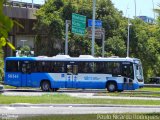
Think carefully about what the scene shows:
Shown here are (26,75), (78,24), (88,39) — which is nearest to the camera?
(26,75)

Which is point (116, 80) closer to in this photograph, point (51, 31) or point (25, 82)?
point (25, 82)

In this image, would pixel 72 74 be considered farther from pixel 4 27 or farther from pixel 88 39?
pixel 4 27

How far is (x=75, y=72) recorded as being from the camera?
37719 mm

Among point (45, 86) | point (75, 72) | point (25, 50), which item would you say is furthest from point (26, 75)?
point (25, 50)

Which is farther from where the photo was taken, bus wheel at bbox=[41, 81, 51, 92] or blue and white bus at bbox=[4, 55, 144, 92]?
bus wheel at bbox=[41, 81, 51, 92]

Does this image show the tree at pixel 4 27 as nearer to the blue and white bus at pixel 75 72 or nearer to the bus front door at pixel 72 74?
the blue and white bus at pixel 75 72

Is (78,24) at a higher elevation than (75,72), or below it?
higher

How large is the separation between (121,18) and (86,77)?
29209mm

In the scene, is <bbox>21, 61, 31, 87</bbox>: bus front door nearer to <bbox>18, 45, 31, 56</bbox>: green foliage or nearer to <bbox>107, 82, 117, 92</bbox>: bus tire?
<bbox>107, 82, 117, 92</bbox>: bus tire

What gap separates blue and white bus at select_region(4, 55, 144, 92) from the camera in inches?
→ 1447

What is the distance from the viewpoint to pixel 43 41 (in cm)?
5966

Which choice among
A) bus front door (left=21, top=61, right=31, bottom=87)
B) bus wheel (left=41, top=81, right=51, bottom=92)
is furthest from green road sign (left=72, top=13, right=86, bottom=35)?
bus wheel (left=41, top=81, right=51, bottom=92)

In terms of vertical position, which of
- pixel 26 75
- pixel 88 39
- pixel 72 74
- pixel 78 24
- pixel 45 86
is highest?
pixel 78 24

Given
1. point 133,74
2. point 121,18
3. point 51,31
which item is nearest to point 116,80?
point 133,74
